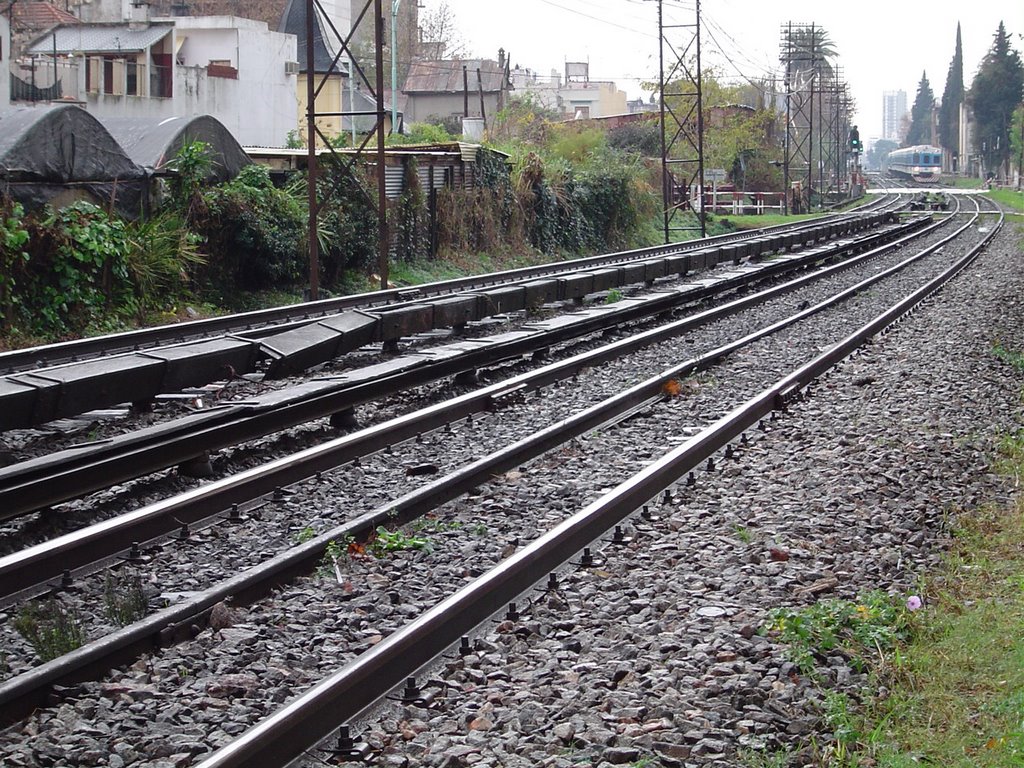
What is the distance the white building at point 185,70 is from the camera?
45.2m

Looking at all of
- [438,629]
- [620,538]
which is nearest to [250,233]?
[620,538]

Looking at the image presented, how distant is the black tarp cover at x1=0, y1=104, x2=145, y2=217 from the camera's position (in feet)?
60.7

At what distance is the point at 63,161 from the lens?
19422 mm

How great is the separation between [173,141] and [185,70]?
25.6 metres

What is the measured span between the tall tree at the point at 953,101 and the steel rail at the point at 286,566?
598 feet

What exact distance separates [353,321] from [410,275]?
12728 millimetres

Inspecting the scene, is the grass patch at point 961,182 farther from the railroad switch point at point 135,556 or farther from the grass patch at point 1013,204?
the railroad switch point at point 135,556

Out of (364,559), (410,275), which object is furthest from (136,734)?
(410,275)

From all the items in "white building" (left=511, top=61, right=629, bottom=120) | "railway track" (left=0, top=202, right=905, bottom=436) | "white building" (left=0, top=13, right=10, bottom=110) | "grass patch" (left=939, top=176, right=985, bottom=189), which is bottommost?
"railway track" (left=0, top=202, right=905, bottom=436)

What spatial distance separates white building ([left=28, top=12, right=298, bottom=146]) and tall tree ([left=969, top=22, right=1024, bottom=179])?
9593 centimetres

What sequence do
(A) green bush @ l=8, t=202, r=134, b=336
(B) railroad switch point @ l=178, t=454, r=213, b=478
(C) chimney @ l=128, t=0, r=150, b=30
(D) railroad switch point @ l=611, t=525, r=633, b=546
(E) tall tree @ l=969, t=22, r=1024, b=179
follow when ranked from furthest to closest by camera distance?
(E) tall tree @ l=969, t=22, r=1024, b=179, (C) chimney @ l=128, t=0, r=150, b=30, (A) green bush @ l=8, t=202, r=134, b=336, (B) railroad switch point @ l=178, t=454, r=213, b=478, (D) railroad switch point @ l=611, t=525, r=633, b=546

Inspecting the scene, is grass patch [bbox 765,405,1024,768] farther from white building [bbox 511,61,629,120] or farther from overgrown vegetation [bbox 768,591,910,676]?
white building [bbox 511,61,629,120]

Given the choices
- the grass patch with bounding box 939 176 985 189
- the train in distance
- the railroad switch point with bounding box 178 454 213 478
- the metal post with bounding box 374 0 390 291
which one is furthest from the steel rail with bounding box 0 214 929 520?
the train in distance

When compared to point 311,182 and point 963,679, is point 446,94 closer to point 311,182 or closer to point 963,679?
point 311,182
